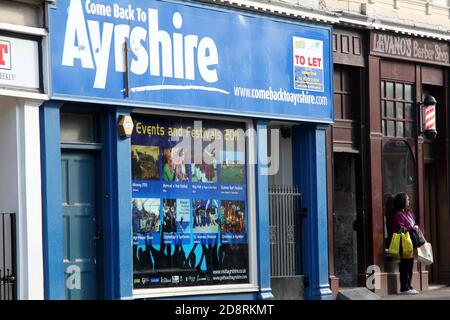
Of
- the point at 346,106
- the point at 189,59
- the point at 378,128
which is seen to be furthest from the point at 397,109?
the point at 189,59

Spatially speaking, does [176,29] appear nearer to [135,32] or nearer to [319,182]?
[135,32]

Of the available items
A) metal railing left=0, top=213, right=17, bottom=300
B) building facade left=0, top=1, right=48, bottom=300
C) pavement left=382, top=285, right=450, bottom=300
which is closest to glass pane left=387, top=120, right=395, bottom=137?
pavement left=382, top=285, right=450, bottom=300

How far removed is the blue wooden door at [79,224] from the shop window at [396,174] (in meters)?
6.88

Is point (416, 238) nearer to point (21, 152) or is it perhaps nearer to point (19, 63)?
point (21, 152)

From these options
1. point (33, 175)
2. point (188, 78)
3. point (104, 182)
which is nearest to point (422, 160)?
point (188, 78)

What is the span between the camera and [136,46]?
654 inches

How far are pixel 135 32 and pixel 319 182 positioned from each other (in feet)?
15.2

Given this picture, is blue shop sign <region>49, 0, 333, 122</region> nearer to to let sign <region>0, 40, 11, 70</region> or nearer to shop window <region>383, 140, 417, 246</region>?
to let sign <region>0, 40, 11, 70</region>

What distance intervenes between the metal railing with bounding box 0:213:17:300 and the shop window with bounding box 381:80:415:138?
851 centimetres

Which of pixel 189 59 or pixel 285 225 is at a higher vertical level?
pixel 189 59

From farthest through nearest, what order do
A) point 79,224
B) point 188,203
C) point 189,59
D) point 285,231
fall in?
1. point 285,231
2. point 188,203
3. point 189,59
4. point 79,224

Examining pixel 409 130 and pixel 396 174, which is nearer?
pixel 396 174

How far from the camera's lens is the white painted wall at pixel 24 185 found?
1504 centimetres

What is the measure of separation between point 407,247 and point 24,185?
8.28 meters
